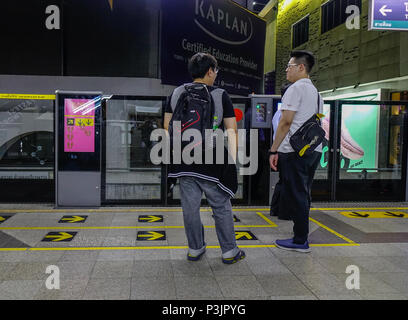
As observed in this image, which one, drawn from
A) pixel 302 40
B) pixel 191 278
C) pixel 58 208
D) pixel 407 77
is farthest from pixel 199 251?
pixel 302 40

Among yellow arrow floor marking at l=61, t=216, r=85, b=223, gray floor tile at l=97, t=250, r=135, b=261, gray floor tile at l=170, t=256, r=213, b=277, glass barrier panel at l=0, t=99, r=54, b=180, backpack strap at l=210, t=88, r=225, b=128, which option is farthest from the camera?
glass barrier panel at l=0, t=99, r=54, b=180

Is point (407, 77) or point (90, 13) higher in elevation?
point (90, 13)

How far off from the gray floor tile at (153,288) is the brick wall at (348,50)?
11.8 meters

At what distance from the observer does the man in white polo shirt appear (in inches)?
155

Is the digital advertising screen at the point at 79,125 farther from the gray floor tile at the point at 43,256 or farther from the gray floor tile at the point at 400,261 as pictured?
the gray floor tile at the point at 400,261

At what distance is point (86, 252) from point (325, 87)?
1638 cm

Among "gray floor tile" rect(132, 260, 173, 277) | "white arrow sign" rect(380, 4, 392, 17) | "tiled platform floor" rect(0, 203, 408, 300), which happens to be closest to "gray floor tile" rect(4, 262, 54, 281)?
"tiled platform floor" rect(0, 203, 408, 300)

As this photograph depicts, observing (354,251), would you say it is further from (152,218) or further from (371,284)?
(152,218)

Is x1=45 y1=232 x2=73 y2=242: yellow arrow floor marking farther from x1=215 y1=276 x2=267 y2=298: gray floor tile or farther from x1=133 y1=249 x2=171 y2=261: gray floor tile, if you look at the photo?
x1=215 y1=276 x2=267 y2=298: gray floor tile

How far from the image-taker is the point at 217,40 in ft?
31.9

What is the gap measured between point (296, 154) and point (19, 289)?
2727 millimetres

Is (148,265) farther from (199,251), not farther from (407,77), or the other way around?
(407,77)

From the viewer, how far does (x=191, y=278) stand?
3262 millimetres

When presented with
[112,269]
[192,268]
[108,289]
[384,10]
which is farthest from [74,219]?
[384,10]
